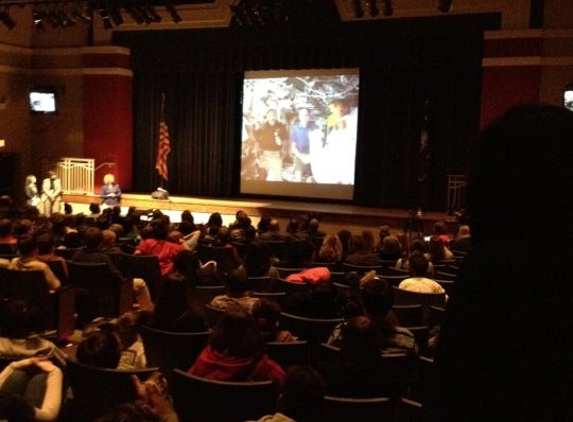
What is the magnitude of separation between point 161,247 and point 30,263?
159 centimetres

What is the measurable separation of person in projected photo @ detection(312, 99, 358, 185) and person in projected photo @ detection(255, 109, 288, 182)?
0.89 metres

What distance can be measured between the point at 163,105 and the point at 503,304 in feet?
49.9

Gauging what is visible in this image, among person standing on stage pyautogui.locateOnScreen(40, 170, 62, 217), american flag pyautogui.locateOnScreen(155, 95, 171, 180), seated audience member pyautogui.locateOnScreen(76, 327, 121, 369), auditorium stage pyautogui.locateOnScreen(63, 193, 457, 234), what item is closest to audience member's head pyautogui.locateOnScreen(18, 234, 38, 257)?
seated audience member pyautogui.locateOnScreen(76, 327, 121, 369)

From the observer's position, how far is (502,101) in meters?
12.1

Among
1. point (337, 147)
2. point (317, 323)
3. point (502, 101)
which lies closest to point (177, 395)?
point (317, 323)

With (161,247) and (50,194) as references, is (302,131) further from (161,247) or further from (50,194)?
(161,247)

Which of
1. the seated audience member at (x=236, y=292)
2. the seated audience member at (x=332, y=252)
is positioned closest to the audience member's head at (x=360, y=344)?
the seated audience member at (x=236, y=292)

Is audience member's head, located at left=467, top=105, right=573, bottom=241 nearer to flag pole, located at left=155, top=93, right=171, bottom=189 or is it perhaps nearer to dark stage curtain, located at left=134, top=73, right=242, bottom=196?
flag pole, located at left=155, top=93, right=171, bottom=189

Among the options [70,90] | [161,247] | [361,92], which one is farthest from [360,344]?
[70,90]

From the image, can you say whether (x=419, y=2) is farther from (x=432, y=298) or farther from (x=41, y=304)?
(x=41, y=304)

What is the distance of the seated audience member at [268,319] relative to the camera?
377 centimetres

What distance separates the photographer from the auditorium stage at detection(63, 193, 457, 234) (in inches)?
479

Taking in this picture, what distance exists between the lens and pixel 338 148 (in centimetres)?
1428

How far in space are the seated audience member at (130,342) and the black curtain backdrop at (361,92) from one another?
922cm
